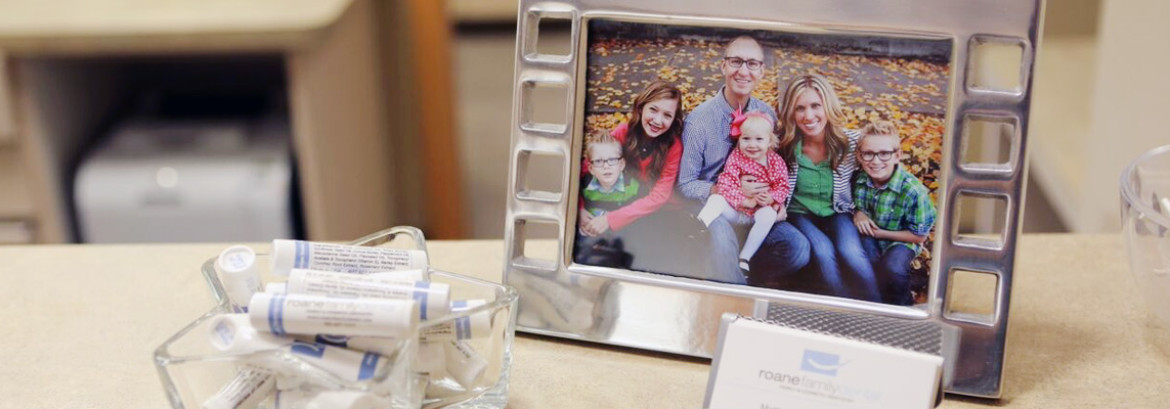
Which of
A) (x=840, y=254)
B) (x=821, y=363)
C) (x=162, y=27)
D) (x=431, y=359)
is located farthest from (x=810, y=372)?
(x=162, y=27)

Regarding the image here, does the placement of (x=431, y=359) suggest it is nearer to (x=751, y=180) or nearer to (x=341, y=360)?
(x=341, y=360)

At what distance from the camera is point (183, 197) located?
1.74 m

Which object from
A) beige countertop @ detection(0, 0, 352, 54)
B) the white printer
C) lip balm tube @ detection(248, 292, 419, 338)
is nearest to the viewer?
lip balm tube @ detection(248, 292, 419, 338)

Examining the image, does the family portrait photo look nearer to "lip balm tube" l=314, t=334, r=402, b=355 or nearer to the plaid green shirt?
the plaid green shirt

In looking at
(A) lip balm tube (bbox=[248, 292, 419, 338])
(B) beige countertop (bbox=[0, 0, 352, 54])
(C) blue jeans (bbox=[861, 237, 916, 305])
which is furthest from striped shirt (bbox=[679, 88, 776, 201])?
(B) beige countertop (bbox=[0, 0, 352, 54])

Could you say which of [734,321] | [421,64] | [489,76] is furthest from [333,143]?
[489,76]

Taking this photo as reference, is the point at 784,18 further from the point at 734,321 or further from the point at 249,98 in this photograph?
the point at 249,98

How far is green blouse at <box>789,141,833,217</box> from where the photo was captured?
66cm

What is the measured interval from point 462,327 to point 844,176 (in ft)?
0.81

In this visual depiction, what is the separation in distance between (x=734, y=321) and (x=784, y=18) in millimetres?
184

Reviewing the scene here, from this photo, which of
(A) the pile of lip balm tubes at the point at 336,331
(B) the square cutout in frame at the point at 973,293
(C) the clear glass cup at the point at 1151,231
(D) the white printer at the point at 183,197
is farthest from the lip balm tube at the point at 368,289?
(D) the white printer at the point at 183,197

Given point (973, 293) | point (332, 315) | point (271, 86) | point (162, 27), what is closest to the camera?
point (332, 315)

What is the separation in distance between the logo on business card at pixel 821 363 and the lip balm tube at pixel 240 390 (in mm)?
293

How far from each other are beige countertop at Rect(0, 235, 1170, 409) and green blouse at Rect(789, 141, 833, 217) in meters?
0.13
